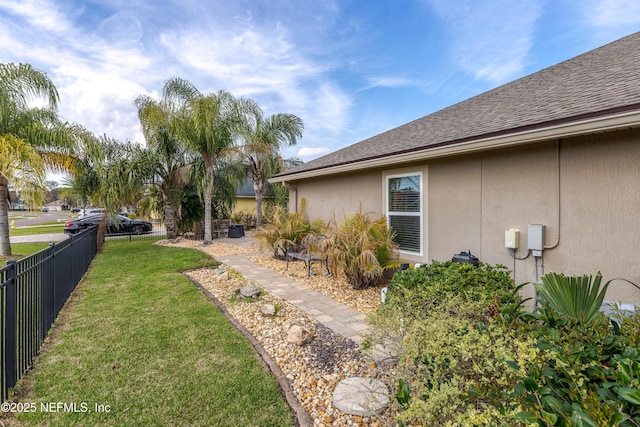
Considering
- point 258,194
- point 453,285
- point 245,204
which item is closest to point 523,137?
point 453,285

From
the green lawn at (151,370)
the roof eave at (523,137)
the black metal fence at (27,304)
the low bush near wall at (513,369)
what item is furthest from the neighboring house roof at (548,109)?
the black metal fence at (27,304)

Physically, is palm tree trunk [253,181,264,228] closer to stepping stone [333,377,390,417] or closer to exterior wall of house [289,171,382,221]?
exterior wall of house [289,171,382,221]

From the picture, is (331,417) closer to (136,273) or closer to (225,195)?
(136,273)

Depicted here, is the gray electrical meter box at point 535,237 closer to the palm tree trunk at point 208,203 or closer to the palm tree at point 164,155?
the palm tree trunk at point 208,203

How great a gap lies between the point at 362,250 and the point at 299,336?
7.85 feet

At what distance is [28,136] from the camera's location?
31.8ft

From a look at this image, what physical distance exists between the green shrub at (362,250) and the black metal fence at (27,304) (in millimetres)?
4435

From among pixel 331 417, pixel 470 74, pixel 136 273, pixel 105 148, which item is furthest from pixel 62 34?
pixel 470 74

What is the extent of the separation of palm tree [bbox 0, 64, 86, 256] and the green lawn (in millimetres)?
5441

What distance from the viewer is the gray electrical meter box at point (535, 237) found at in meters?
4.07

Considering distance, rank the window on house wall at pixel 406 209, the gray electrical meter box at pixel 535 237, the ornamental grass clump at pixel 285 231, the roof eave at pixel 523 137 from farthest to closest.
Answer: the ornamental grass clump at pixel 285 231 → the window on house wall at pixel 406 209 → the gray electrical meter box at pixel 535 237 → the roof eave at pixel 523 137

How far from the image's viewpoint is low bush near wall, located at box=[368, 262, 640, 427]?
144 cm

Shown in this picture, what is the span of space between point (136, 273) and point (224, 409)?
668cm

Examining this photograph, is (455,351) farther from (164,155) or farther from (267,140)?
(267,140)
